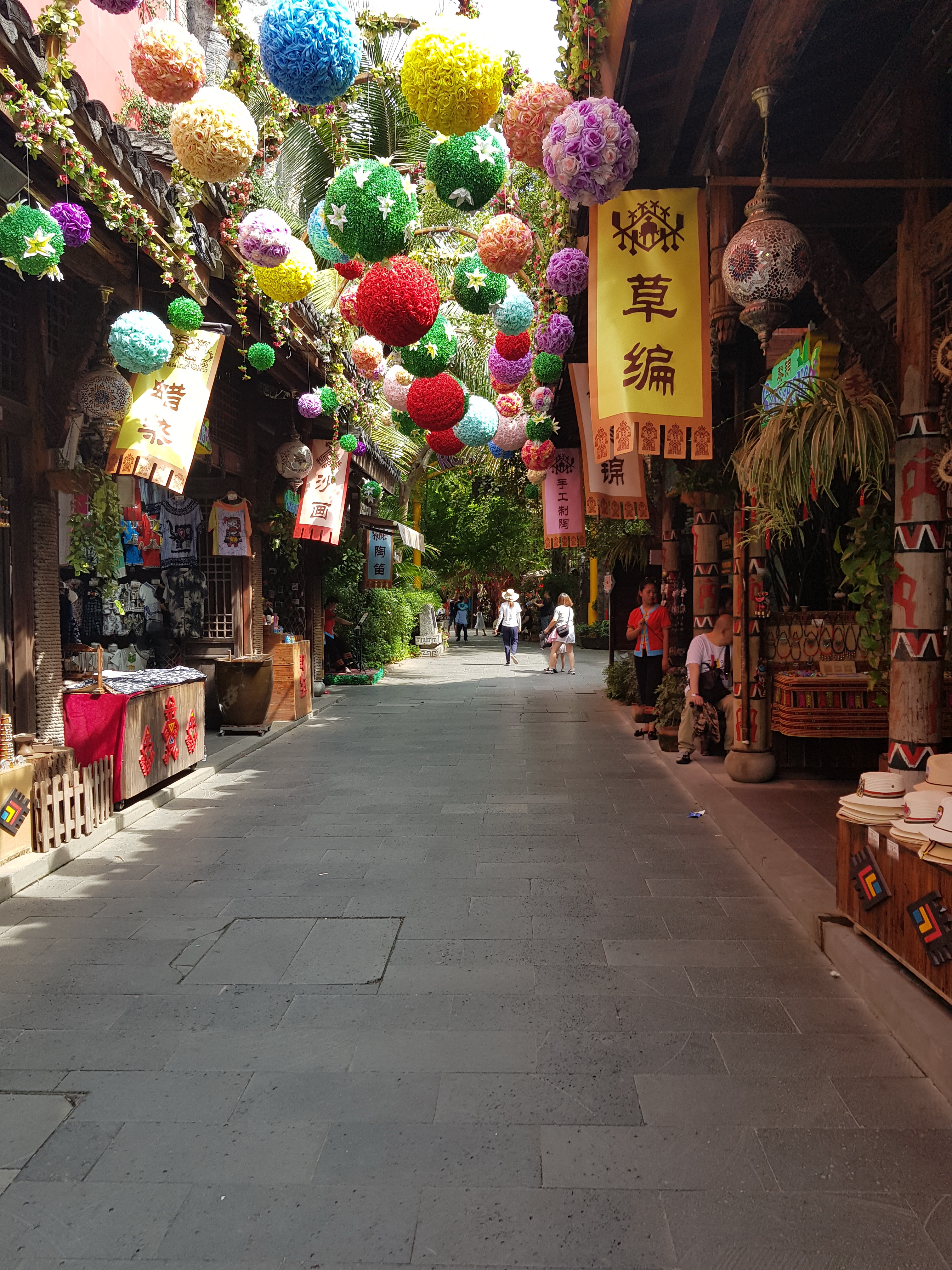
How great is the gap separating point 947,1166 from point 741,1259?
2.64ft

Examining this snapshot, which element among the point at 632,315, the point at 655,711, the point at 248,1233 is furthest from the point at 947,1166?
the point at 655,711

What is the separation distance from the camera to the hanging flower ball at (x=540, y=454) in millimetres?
11406

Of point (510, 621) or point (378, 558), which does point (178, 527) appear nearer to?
point (378, 558)

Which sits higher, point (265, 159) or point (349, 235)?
point (265, 159)

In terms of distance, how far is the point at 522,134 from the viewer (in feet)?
18.8

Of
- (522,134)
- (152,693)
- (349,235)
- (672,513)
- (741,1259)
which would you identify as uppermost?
(522,134)

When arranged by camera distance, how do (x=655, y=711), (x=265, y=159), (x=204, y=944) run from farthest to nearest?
(x=655, y=711)
(x=265, y=159)
(x=204, y=944)

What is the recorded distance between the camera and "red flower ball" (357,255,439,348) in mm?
6027

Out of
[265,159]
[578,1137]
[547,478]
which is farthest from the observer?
[547,478]

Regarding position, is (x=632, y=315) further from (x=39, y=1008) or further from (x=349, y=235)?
(x=39, y=1008)

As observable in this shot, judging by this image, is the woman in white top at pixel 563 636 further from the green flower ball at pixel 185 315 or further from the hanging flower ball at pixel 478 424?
the green flower ball at pixel 185 315

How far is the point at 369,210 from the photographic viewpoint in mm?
5559

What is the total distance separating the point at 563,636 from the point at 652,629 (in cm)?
913

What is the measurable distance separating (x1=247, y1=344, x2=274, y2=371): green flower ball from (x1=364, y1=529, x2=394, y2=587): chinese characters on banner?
10563 mm
